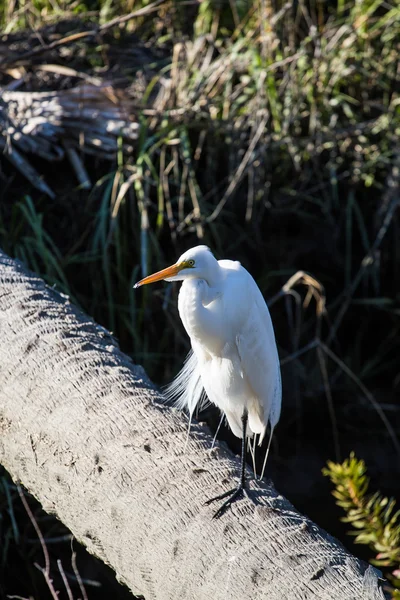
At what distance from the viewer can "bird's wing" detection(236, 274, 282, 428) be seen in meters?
1.65

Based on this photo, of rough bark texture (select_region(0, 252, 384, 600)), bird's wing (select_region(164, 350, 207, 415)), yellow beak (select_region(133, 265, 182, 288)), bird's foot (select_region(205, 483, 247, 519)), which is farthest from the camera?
bird's wing (select_region(164, 350, 207, 415))

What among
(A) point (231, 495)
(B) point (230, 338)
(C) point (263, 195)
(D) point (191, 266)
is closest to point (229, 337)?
(B) point (230, 338)

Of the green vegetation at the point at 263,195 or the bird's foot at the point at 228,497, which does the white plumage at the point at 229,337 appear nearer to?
the bird's foot at the point at 228,497

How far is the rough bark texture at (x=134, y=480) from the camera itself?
47.6 inches

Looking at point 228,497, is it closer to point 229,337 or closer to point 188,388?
point 229,337

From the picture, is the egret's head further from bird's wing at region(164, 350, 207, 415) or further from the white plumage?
bird's wing at region(164, 350, 207, 415)

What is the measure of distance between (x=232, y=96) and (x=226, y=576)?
216cm

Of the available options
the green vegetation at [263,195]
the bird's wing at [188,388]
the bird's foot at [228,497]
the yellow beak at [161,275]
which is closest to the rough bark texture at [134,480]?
the bird's foot at [228,497]

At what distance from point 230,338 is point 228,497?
0.39 metres

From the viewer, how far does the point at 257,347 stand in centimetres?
168

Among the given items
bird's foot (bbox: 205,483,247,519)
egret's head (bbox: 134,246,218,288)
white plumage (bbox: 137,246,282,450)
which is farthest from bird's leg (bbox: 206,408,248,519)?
egret's head (bbox: 134,246,218,288)

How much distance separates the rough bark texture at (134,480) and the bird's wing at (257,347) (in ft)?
0.61

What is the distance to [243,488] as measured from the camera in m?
1.46

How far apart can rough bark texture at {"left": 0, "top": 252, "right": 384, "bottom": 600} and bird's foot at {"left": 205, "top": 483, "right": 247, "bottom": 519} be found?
15mm
